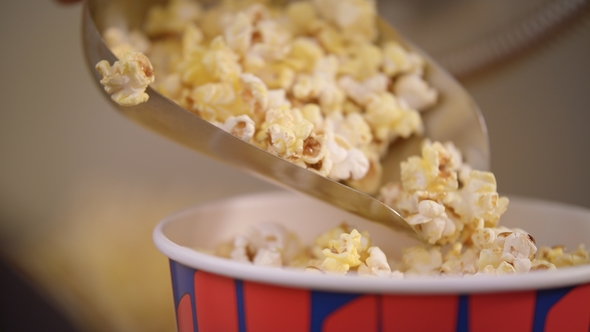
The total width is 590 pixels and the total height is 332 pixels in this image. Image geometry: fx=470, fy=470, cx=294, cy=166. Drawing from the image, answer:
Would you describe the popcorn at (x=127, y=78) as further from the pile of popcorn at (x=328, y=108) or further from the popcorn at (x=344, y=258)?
the popcorn at (x=344, y=258)

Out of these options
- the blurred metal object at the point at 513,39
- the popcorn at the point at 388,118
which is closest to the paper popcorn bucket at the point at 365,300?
the popcorn at the point at 388,118

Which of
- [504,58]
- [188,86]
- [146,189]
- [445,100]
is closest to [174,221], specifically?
[188,86]

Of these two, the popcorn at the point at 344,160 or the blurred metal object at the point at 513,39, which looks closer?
the popcorn at the point at 344,160

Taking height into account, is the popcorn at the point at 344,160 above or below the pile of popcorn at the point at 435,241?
above

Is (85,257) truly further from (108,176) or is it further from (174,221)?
(174,221)

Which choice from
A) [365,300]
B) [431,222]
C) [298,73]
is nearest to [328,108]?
[298,73]

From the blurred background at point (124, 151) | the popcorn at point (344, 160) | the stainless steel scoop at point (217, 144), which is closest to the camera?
the stainless steel scoop at point (217, 144)
